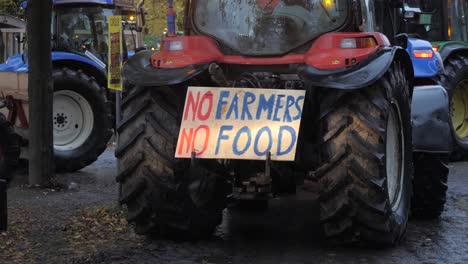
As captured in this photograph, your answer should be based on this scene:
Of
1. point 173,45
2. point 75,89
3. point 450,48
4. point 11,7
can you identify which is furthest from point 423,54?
point 11,7

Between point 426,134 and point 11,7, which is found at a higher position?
point 11,7

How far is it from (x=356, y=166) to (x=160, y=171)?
1.49 meters

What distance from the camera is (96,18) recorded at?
42.2 feet

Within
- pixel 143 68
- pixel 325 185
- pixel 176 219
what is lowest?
pixel 176 219

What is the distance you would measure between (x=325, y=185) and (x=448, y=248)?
1261mm

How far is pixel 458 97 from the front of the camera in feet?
44.8

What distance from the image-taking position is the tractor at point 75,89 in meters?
11.4

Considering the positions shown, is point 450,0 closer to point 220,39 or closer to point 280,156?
point 220,39

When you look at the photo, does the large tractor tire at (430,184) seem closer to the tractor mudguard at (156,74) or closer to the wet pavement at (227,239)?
the wet pavement at (227,239)

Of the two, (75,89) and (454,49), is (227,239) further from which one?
(454,49)

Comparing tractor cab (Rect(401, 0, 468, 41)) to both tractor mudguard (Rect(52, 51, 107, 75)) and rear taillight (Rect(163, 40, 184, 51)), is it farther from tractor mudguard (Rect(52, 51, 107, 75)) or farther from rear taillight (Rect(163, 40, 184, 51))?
rear taillight (Rect(163, 40, 184, 51))

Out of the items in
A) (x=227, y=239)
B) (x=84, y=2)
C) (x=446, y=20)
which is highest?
(x=84, y=2)

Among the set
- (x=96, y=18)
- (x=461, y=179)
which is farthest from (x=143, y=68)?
(x=96, y=18)

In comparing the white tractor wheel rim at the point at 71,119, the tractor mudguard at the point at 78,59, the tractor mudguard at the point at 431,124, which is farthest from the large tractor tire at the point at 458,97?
the tractor mudguard at the point at 431,124
